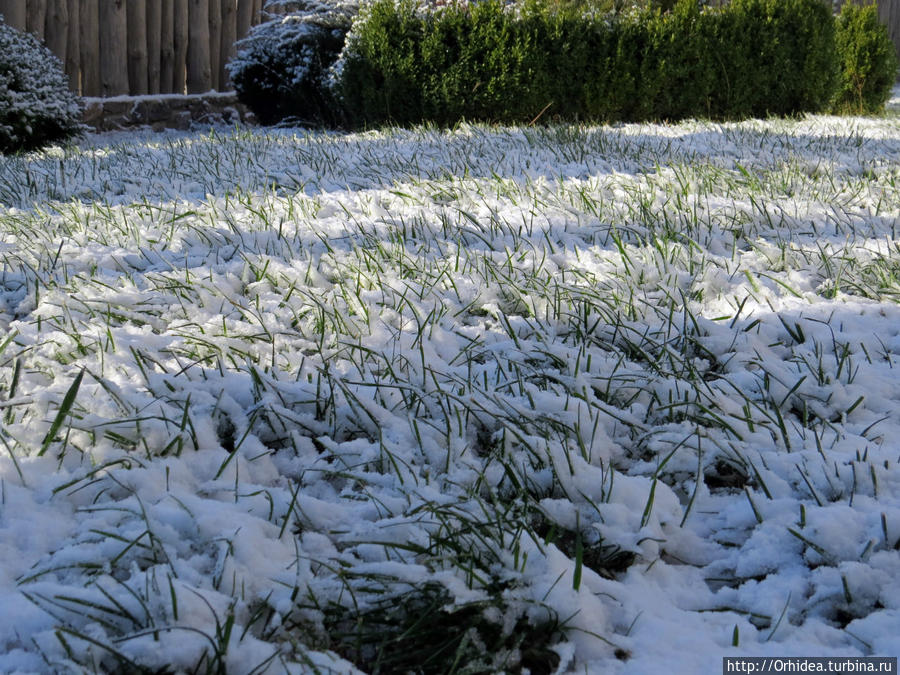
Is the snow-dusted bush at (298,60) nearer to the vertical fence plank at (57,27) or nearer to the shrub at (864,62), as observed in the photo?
the vertical fence plank at (57,27)

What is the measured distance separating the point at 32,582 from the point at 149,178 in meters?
3.22

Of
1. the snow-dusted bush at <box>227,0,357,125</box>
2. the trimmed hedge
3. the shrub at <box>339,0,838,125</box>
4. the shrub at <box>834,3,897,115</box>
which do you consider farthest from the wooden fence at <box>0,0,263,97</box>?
the shrub at <box>834,3,897,115</box>

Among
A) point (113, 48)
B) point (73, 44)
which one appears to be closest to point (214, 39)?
point (113, 48)

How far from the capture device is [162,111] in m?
9.11

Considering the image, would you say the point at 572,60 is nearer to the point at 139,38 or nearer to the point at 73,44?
the point at 139,38

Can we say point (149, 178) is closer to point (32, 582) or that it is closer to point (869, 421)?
point (32, 582)

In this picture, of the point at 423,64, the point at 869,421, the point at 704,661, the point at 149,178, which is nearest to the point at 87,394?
the point at 704,661

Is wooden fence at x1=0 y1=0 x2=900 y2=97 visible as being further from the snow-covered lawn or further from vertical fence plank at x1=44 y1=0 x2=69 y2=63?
the snow-covered lawn

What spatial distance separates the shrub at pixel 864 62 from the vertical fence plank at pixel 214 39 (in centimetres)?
726

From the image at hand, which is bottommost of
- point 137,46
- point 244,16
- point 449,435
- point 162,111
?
point 449,435

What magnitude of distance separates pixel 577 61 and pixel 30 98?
4.58 meters

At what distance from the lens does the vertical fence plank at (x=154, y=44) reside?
8.73 metres

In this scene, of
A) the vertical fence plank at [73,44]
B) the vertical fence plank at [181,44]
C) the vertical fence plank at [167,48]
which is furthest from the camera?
the vertical fence plank at [181,44]

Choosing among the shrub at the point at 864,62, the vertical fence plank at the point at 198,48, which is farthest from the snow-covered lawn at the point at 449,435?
the shrub at the point at 864,62
